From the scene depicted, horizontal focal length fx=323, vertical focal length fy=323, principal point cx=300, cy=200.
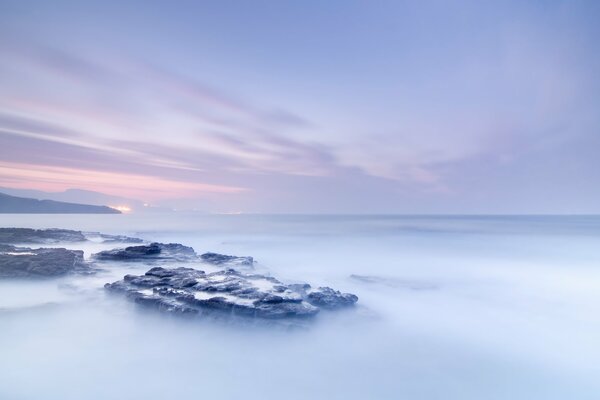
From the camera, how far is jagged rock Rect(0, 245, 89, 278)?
13742mm

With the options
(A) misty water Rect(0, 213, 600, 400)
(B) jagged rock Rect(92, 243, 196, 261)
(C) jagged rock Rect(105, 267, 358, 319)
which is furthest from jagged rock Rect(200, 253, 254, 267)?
(A) misty water Rect(0, 213, 600, 400)

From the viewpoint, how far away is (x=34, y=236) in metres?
25.0

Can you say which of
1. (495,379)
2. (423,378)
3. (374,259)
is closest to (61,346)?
(423,378)

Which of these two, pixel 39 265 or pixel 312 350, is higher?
pixel 39 265

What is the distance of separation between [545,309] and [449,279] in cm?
540

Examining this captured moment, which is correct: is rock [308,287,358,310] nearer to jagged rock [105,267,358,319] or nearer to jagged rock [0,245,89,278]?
jagged rock [105,267,358,319]

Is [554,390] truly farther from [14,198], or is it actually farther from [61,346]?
[14,198]

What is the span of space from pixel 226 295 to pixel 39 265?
10.0 m

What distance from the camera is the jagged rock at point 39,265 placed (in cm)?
1374

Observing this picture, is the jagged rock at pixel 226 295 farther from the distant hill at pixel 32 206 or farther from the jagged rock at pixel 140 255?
the distant hill at pixel 32 206

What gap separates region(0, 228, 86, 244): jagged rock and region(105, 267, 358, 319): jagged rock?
16.6 meters

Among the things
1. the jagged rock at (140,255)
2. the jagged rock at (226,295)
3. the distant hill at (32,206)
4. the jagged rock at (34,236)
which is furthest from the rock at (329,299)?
the distant hill at (32,206)

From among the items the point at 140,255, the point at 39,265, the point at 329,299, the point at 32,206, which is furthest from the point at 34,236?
the point at 32,206

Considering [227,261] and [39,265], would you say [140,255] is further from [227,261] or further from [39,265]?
[227,261]
